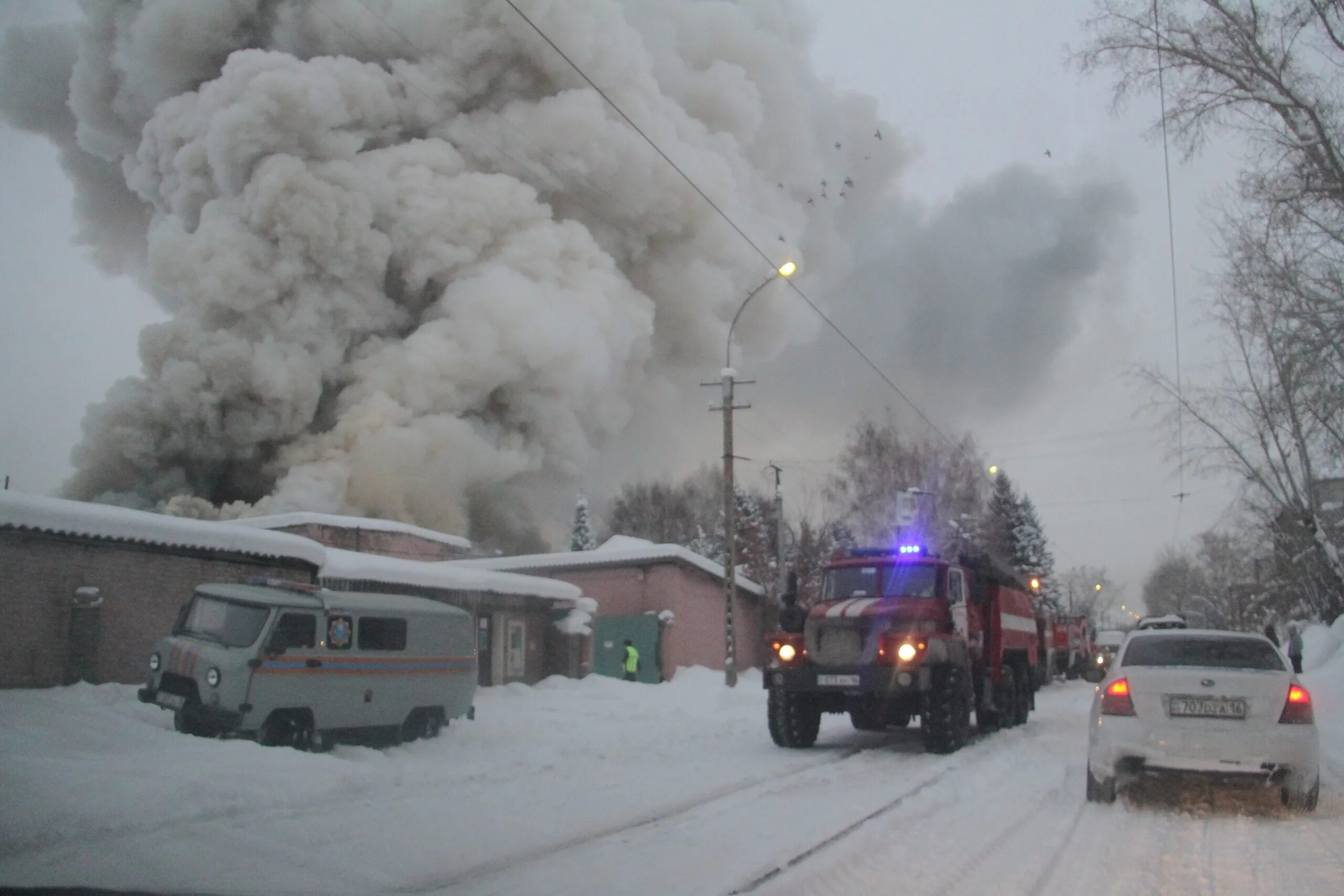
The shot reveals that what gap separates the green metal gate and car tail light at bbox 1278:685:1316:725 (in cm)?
2198

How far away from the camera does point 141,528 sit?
14.3 meters

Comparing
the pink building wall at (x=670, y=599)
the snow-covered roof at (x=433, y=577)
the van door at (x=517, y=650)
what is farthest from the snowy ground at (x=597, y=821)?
the pink building wall at (x=670, y=599)

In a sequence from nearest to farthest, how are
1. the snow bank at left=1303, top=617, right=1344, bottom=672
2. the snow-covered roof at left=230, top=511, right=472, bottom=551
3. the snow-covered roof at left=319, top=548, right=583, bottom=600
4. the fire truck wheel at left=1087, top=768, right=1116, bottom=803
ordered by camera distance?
1. the fire truck wheel at left=1087, top=768, right=1116, bottom=803
2. the snow-covered roof at left=319, top=548, right=583, bottom=600
3. the snow bank at left=1303, top=617, right=1344, bottom=672
4. the snow-covered roof at left=230, top=511, right=472, bottom=551

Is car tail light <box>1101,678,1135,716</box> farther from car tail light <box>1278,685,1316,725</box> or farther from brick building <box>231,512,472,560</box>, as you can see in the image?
brick building <box>231,512,472,560</box>

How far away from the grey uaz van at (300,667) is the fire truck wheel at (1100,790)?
7367mm

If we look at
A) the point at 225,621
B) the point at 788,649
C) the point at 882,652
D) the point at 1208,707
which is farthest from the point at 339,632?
the point at 1208,707

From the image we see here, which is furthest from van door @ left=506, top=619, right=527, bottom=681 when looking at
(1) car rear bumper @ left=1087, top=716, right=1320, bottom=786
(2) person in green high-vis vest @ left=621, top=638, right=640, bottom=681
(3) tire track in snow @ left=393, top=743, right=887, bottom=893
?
(1) car rear bumper @ left=1087, top=716, right=1320, bottom=786

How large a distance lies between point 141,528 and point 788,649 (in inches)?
332

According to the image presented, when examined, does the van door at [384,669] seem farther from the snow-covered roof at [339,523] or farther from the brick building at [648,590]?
the snow-covered roof at [339,523]

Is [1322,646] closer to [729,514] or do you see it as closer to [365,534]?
[729,514]

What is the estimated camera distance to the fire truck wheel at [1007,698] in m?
16.2

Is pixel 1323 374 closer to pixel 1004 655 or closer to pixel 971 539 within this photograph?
pixel 1004 655

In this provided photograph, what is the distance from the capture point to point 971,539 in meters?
43.4

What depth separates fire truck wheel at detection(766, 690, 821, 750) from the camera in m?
13.0
